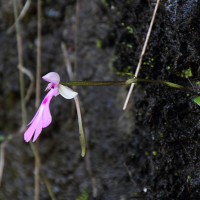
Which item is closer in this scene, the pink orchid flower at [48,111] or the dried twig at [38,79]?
the pink orchid flower at [48,111]

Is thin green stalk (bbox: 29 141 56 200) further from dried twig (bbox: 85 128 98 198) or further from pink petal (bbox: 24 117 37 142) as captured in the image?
pink petal (bbox: 24 117 37 142)

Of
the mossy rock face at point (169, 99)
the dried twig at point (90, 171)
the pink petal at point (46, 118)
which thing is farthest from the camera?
the dried twig at point (90, 171)

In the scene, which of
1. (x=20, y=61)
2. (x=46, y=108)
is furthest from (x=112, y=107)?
(x=20, y=61)

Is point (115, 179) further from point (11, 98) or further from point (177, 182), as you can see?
point (11, 98)

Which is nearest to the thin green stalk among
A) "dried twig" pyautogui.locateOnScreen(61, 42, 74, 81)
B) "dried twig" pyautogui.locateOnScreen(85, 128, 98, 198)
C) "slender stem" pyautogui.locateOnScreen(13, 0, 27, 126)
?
"slender stem" pyautogui.locateOnScreen(13, 0, 27, 126)

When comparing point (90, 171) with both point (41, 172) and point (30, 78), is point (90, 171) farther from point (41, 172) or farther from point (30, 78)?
point (30, 78)

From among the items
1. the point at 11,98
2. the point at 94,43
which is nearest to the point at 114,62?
the point at 94,43

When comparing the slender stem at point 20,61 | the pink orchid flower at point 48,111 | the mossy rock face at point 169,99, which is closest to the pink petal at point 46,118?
the pink orchid flower at point 48,111

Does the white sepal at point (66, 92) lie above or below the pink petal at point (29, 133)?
above

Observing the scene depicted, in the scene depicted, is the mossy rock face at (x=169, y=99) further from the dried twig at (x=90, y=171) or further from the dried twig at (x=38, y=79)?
the dried twig at (x=38, y=79)
